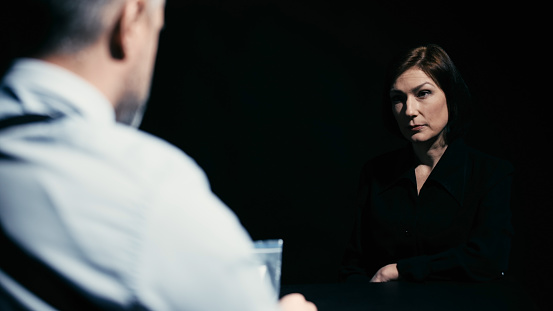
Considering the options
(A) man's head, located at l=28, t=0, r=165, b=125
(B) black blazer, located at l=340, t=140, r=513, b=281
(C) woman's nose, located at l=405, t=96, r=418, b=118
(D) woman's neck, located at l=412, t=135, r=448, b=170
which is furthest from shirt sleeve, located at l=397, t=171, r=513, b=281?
(A) man's head, located at l=28, t=0, r=165, b=125

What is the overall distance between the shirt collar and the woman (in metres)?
1.25

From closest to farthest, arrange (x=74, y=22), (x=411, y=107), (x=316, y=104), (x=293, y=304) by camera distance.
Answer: (x=74, y=22), (x=293, y=304), (x=411, y=107), (x=316, y=104)

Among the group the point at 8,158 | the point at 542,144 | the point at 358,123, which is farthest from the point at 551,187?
the point at 8,158

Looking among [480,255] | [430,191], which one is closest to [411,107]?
[430,191]

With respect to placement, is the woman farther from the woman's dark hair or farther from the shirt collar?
the shirt collar

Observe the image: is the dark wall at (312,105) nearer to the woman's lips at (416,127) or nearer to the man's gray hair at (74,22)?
the woman's lips at (416,127)

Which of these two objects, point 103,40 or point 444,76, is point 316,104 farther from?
point 103,40

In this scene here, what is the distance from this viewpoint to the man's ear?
604mm

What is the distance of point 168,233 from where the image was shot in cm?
48

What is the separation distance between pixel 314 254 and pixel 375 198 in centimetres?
92

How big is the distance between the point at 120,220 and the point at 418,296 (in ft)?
3.15

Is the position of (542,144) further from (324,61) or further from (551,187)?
(324,61)

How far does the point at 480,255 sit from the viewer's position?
1.58m

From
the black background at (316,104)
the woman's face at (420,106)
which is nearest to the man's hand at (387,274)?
the woman's face at (420,106)
